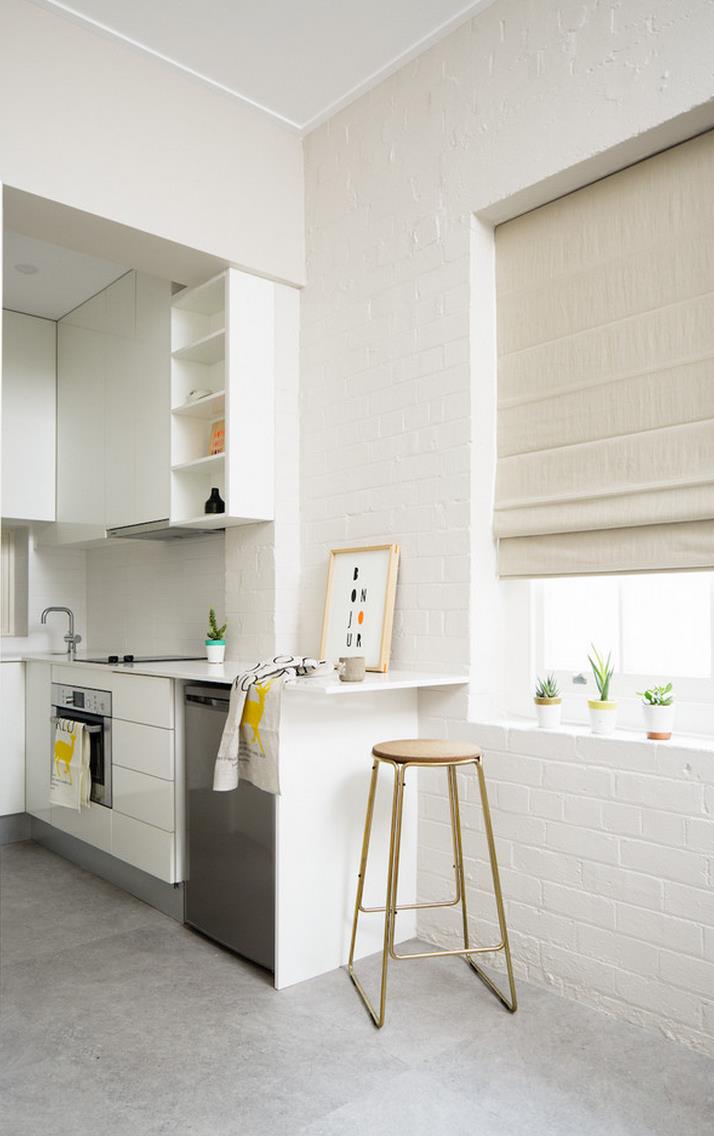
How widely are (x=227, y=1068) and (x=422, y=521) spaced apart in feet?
5.77

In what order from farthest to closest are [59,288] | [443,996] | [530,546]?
[59,288], [530,546], [443,996]

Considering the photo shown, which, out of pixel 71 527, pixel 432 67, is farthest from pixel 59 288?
pixel 432 67

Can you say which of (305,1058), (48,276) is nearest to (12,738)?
(48,276)

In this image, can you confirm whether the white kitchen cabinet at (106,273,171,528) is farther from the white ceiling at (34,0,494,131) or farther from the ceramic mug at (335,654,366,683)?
the ceramic mug at (335,654,366,683)

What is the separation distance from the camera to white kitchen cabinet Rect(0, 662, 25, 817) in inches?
167

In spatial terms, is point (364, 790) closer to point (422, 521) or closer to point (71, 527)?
point (422, 521)

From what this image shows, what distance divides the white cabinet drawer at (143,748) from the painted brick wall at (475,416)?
73cm

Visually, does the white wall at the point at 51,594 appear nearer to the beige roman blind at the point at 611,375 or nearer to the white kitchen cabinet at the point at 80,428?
the white kitchen cabinet at the point at 80,428

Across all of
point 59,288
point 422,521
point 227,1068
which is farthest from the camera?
point 59,288

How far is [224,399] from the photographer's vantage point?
11.5 feet

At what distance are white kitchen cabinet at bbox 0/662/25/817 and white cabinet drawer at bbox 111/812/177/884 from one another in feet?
3.56

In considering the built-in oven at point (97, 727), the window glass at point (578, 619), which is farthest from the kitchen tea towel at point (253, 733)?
the built-in oven at point (97, 727)

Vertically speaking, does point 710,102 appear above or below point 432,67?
below

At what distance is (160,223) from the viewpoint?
309 cm
